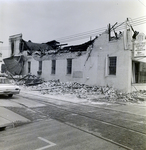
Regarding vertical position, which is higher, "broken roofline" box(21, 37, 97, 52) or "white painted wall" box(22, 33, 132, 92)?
"broken roofline" box(21, 37, 97, 52)

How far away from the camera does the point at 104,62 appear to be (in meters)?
15.7

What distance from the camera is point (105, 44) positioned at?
617 inches

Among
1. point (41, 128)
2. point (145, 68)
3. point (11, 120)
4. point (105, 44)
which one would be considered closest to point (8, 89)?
point (11, 120)

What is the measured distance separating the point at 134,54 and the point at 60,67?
8.75m

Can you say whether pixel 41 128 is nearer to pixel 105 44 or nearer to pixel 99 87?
pixel 99 87

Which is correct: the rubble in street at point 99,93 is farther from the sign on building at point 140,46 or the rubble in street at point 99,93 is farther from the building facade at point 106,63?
the sign on building at point 140,46

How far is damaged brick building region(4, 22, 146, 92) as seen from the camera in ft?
46.0

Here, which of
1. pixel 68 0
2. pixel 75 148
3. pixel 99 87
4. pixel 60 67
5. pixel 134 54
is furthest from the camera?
pixel 60 67

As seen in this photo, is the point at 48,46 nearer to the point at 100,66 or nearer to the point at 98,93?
the point at 100,66

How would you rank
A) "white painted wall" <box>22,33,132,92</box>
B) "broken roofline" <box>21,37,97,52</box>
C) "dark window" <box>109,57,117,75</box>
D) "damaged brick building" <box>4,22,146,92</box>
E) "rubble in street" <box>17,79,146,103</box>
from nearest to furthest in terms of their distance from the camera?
"rubble in street" <box>17,79,146,103</box>, "damaged brick building" <box>4,22,146,92</box>, "white painted wall" <box>22,33,132,92</box>, "dark window" <box>109,57,117,75</box>, "broken roofline" <box>21,37,97,52</box>

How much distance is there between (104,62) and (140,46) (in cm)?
357

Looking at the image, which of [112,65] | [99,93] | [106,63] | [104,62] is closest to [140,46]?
[112,65]

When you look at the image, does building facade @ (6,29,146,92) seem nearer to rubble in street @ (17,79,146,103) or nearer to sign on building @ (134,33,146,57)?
sign on building @ (134,33,146,57)

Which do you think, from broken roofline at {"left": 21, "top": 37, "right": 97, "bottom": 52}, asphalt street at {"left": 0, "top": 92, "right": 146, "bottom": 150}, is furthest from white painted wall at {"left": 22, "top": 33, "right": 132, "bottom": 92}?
asphalt street at {"left": 0, "top": 92, "right": 146, "bottom": 150}
